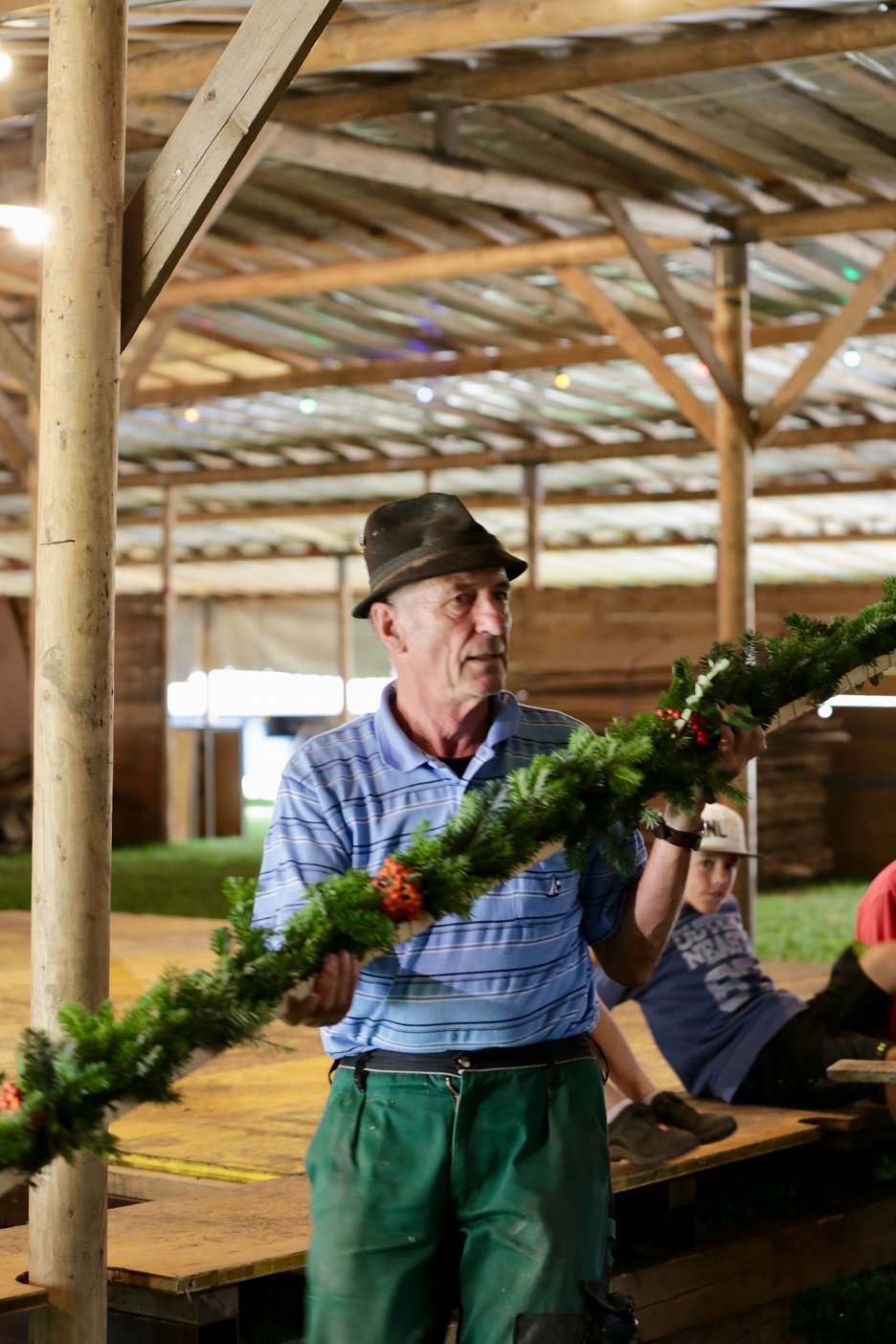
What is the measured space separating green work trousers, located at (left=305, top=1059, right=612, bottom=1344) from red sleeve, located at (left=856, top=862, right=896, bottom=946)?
8.17 ft

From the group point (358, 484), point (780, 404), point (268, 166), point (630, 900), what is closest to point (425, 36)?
point (268, 166)

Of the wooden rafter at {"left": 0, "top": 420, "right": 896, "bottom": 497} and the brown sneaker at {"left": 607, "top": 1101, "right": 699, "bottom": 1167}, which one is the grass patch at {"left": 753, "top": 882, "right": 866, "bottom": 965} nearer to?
the wooden rafter at {"left": 0, "top": 420, "right": 896, "bottom": 497}

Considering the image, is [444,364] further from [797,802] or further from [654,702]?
[797,802]

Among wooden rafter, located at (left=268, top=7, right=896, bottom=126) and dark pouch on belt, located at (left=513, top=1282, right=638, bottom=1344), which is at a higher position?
wooden rafter, located at (left=268, top=7, right=896, bottom=126)

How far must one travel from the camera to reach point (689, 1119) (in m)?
5.23

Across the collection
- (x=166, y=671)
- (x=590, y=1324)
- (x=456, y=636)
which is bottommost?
(x=590, y=1324)

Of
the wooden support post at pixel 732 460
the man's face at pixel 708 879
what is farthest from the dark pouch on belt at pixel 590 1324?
the wooden support post at pixel 732 460

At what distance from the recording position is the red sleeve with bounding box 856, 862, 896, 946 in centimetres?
539

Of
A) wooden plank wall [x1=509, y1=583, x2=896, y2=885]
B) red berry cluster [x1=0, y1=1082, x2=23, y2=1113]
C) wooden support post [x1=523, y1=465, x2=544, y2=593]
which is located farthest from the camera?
wooden support post [x1=523, y1=465, x2=544, y2=593]

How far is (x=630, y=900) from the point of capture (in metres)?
Answer: 3.35

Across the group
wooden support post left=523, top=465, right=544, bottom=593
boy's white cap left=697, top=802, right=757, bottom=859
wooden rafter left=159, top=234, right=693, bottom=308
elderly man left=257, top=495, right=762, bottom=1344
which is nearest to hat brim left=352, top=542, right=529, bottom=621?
elderly man left=257, top=495, right=762, bottom=1344

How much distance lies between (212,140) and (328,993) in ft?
5.94

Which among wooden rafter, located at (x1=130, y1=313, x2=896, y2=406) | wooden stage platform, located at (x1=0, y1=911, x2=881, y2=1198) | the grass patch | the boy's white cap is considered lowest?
the grass patch

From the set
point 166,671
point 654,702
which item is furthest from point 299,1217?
point 166,671
